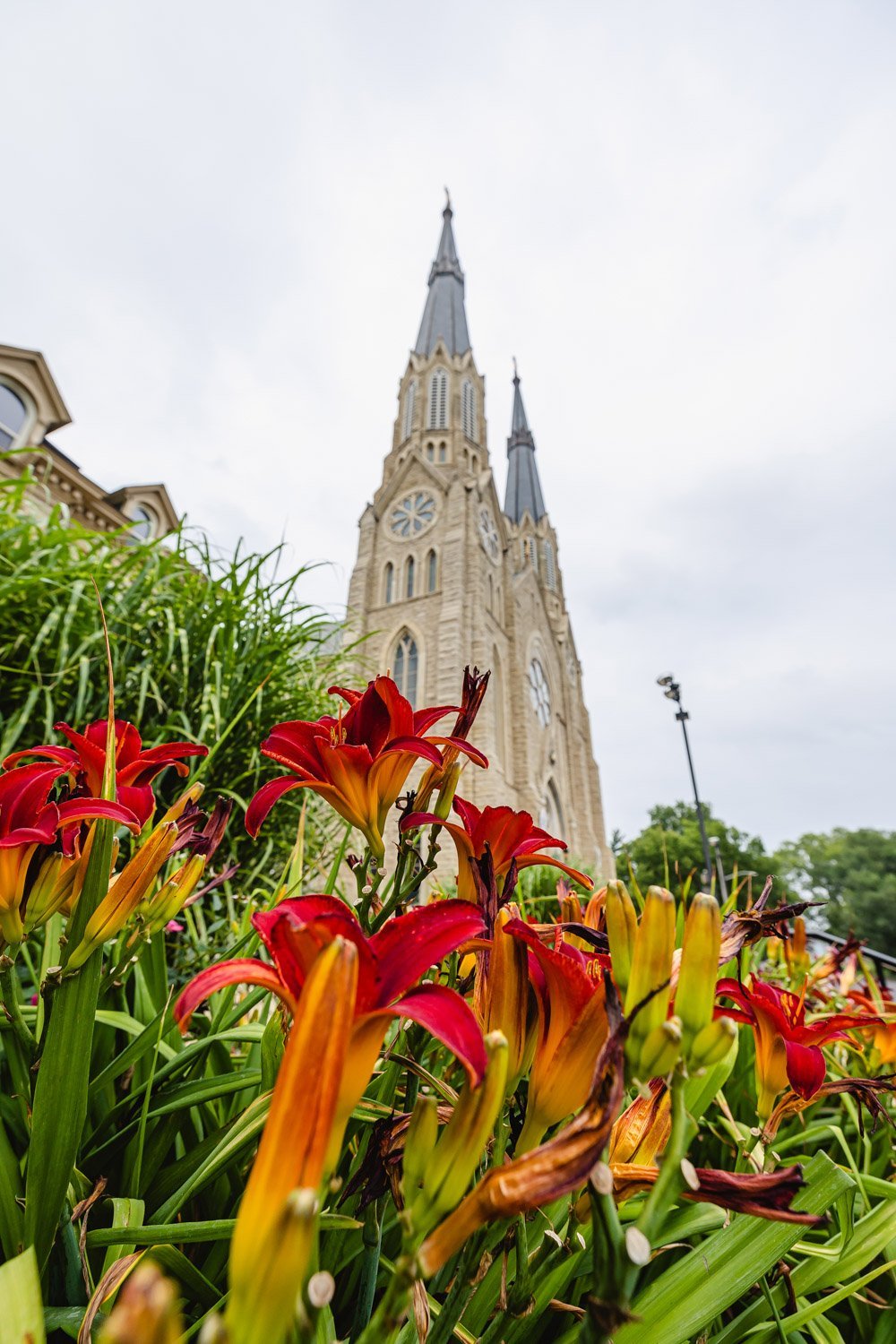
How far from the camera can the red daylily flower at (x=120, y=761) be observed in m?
0.79

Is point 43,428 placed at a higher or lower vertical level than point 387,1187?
higher

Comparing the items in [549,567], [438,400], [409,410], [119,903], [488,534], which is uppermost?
[438,400]

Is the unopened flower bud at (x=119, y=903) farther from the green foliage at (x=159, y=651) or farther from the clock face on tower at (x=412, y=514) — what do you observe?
the clock face on tower at (x=412, y=514)

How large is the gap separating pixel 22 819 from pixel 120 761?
229 mm

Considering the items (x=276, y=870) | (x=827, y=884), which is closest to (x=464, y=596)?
(x=276, y=870)

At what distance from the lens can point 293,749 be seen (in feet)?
2.57

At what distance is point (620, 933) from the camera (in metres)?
0.58

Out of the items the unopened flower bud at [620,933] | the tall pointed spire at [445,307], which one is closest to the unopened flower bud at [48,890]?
the unopened flower bud at [620,933]

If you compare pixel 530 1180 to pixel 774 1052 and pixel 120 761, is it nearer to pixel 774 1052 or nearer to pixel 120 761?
pixel 774 1052

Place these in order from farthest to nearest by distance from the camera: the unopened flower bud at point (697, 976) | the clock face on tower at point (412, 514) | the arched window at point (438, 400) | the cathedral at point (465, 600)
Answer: the arched window at point (438, 400)
the clock face on tower at point (412, 514)
the cathedral at point (465, 600)
the unopened flower bud at point (697, 976)

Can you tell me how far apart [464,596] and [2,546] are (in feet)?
74.0

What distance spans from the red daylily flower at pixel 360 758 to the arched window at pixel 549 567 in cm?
4224

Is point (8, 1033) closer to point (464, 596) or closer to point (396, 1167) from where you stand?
point (396, 1167)

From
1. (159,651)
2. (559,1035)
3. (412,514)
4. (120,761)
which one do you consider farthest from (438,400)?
(559,1035)
